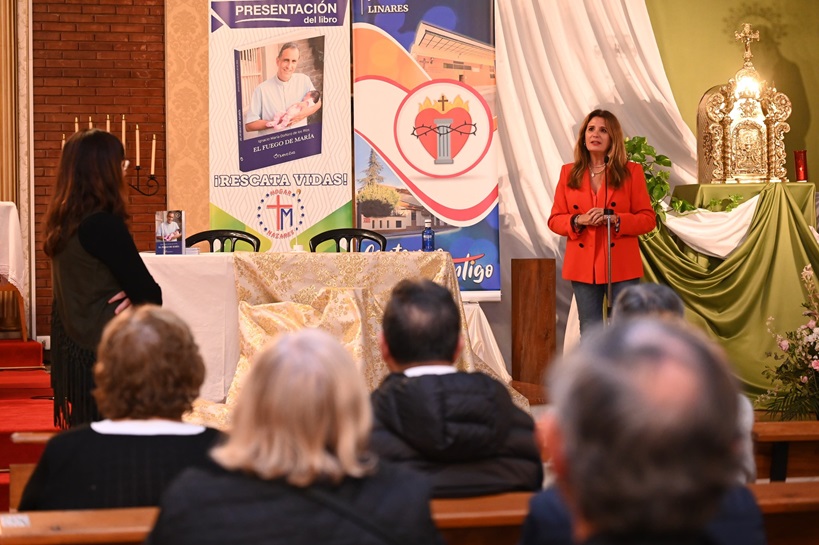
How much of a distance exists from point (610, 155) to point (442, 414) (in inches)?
144

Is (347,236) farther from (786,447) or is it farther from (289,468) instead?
(289,468)

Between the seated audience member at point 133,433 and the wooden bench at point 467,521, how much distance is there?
6 cm

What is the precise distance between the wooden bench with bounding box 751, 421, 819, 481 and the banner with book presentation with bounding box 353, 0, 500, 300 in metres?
3.69

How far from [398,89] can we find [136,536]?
18.2ft

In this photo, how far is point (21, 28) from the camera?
862cm

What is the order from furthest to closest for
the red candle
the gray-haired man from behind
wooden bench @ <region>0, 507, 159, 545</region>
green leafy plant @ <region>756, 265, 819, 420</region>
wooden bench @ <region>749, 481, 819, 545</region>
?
1. the red candle
2. green leafy plant @ <region>756, 265, 819, 420</region>
3. wooden bench @ <region>749, 481, 819, 545</region>
4. wooden bench @ <region>0, 507, 159, 545</region>
5. the gray-haired man from behind

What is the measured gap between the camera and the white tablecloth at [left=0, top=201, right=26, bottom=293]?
6332 mm

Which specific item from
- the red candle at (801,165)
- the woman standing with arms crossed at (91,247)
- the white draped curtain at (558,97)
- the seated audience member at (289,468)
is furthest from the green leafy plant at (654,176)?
the seated audience member at (289,468)

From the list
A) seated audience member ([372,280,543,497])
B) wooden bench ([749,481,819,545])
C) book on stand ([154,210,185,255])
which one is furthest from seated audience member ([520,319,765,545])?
book on stand ([154,210,185,255])

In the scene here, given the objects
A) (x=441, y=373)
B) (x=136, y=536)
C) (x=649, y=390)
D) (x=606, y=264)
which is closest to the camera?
(x=649, y=390)

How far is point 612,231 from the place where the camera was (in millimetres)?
5543

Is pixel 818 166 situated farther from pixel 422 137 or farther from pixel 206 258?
pixel 206 258

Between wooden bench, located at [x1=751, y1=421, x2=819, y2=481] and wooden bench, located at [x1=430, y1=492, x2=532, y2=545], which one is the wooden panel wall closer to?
wooden bench, located at [x1=751, y1=421, x2=819, y2=481]

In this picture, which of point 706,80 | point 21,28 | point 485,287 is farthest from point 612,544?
point 21,28
